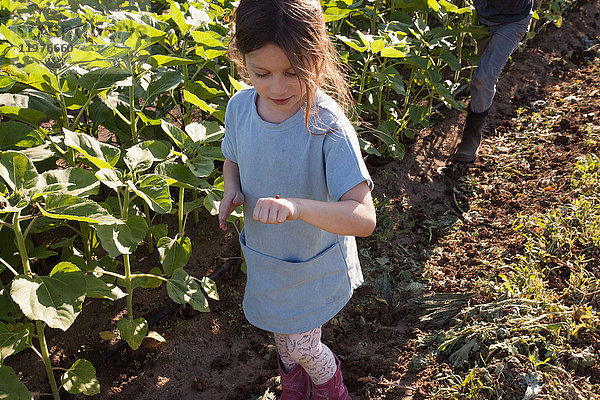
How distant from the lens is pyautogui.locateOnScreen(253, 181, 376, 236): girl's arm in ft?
4.39

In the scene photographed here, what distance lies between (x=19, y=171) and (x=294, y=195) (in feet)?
2.49

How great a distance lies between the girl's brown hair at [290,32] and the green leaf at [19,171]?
694mm

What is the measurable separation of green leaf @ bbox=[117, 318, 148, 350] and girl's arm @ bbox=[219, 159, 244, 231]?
2.20ft

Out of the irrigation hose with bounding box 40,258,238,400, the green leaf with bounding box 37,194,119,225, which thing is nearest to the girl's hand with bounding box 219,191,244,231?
the green leaf with bounding box 37,194,119,225

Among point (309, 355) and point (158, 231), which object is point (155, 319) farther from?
point (309, 355)

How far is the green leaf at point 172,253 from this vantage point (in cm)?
221

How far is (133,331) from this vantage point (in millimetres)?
2160

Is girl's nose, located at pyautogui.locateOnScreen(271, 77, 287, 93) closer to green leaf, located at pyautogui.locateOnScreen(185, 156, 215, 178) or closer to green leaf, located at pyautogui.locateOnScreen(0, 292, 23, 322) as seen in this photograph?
green leaf, located at pyautogui.locateOnScreen(185, 156, 215, 178)

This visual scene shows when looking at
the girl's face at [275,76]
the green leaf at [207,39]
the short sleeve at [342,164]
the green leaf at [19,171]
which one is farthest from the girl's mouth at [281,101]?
the green leaf at [207,39]

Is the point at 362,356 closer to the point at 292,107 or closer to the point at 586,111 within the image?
the point at 292,107

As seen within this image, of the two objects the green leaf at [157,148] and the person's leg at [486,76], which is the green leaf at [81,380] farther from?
the person's leg at [486,76]

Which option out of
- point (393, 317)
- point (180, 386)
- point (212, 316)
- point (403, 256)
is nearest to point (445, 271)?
point (403, 256)

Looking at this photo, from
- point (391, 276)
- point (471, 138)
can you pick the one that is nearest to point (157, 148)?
point (391, 276)

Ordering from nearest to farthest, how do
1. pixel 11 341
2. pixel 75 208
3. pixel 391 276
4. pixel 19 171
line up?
pixel 75 208, pixel 19 171, pixel 11 341, pixel 391 276
